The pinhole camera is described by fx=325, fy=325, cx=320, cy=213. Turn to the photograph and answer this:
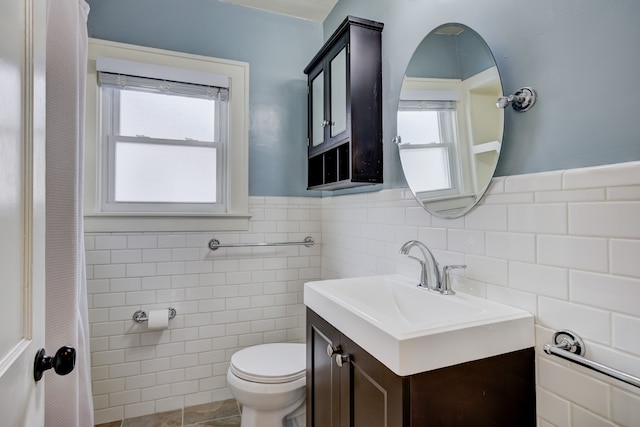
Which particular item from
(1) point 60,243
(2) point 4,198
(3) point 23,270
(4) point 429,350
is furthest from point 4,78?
(4) point 429,350

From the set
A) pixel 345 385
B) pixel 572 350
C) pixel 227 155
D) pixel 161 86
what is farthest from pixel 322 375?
pixel 161 86

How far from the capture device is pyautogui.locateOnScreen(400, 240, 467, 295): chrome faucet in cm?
117

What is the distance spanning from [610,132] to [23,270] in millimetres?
1293

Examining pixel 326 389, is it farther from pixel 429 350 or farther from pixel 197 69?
pixel 197 69

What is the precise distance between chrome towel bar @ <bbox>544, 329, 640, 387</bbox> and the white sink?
0.07 metres

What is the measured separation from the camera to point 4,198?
55 centimetres

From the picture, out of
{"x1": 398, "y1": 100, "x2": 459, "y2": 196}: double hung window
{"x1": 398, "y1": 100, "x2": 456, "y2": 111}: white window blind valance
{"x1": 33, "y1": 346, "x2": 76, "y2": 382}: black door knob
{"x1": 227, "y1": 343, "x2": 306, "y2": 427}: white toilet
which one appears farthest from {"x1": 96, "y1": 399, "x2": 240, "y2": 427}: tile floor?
{"x1": 398, "y1": 100, "x2": 456, "y2": 111}: white window blind valance

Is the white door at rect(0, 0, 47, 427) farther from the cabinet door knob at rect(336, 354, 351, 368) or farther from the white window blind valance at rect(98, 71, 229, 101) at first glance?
the white window blind valance at rect(98, 71, 229, 101)

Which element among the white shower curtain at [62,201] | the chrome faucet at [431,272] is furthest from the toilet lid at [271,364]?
the chrome faucet at [431,272]

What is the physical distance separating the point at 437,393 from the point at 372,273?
94 cm

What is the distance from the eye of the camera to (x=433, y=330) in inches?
31.3

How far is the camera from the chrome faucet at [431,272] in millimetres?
1173

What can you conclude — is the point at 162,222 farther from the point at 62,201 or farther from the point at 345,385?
Answer: the point at 345,385

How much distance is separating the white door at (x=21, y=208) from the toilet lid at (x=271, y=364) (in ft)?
3.21
